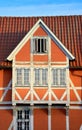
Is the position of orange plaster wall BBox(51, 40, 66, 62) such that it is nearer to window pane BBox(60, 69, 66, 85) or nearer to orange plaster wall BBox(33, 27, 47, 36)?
window pane BBox(60, 69, 66, 85)

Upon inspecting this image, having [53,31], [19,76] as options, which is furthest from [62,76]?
[53,31]

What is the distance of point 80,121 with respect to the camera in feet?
96.8

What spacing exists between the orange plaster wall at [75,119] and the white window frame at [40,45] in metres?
5.38

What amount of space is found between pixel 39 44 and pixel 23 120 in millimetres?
6195

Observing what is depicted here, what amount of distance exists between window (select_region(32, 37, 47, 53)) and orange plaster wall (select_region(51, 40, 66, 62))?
634 millimetres

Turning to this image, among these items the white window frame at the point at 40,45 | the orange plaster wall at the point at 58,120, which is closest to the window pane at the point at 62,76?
the white window frame at the point at 40,45

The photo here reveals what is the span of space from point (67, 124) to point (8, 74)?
243 inches

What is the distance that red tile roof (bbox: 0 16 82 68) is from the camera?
3127 cm

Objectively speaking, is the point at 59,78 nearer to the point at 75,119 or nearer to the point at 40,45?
the point at 40,45

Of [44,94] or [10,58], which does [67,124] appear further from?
[10,58]

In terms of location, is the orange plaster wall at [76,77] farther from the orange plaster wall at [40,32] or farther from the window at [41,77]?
the orange plaster wall at [40,32]

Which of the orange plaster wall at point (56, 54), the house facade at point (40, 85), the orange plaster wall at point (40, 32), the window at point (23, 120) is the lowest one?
the window at point (23, 120)

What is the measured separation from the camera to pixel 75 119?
29516 millimetres

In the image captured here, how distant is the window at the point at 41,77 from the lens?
29484 mm
